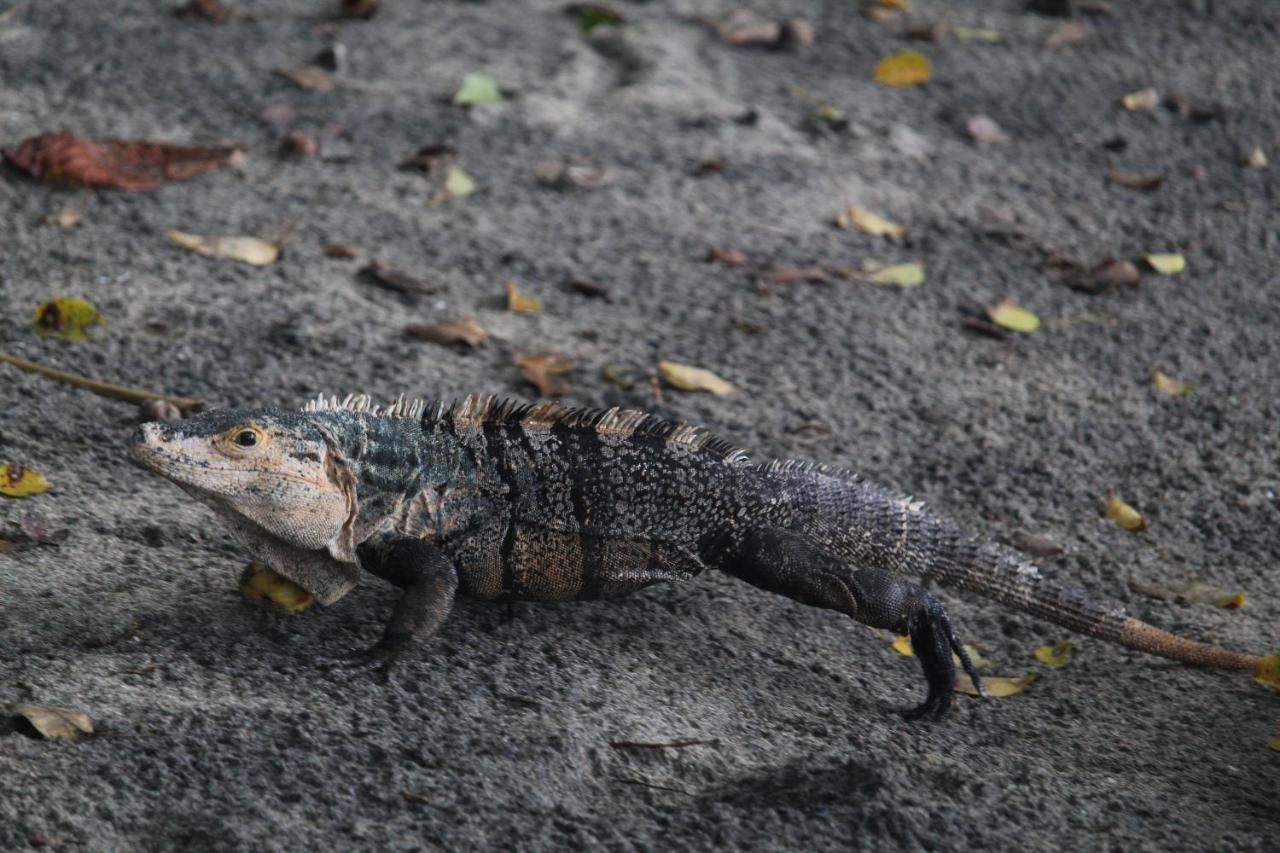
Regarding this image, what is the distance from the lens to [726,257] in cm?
593

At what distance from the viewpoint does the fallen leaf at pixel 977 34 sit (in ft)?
26.3

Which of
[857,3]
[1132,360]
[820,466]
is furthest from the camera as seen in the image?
[857,3]

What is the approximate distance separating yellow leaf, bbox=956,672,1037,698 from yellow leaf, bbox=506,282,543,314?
93.2 inches

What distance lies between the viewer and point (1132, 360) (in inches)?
218

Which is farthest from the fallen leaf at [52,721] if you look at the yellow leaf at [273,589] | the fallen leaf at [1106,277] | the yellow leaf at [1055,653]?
the fallen leaf at [1106,277]

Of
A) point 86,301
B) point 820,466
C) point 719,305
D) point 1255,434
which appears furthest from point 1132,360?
point 86,301

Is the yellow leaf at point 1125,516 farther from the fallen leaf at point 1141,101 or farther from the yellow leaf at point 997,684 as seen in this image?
the fallen leaf at point 1141,101

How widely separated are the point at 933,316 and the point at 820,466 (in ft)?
6.28

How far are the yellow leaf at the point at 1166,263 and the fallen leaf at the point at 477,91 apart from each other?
10.7ft

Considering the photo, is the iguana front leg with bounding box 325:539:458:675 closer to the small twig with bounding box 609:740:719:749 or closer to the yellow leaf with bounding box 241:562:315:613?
the yellow leaf with bounding box 241:562:315:613

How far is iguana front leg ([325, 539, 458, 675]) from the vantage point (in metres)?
3.28

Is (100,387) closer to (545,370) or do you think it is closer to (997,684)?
(545,370)

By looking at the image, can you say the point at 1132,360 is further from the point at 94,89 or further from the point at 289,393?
the point at 94,89

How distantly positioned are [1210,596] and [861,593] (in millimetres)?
1355
